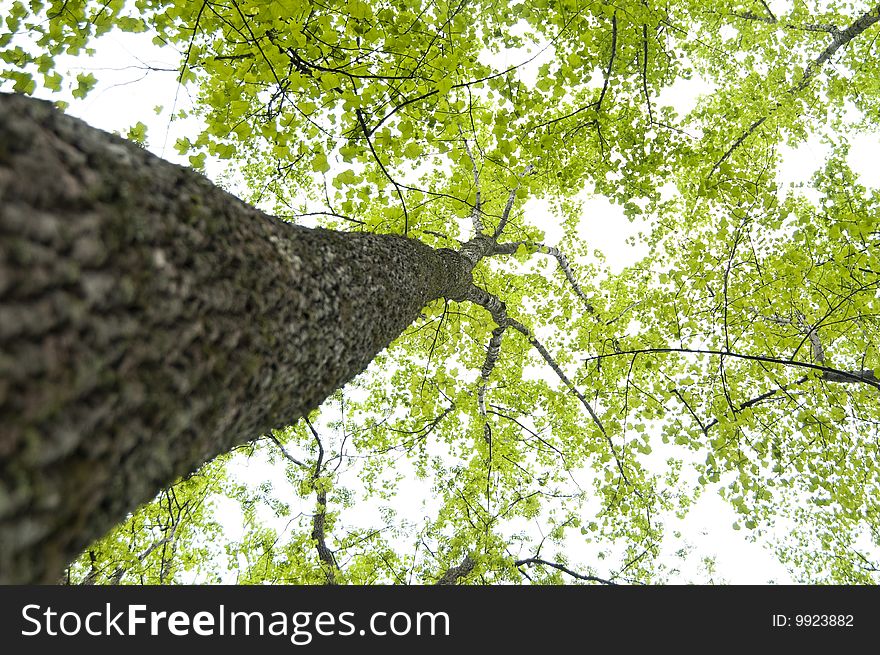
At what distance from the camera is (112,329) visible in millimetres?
861

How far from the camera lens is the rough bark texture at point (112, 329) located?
69 cm

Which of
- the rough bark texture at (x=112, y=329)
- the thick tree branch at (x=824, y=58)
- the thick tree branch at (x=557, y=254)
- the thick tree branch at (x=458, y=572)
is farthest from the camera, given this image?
the thick tree branch at (x=557, y=254)

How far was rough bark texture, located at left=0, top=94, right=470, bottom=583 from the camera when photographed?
692mm

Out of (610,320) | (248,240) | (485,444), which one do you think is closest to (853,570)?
(610,320)

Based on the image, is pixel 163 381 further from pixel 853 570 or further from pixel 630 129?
pixel 853 570

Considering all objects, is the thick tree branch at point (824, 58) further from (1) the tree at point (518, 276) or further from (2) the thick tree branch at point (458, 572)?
(2) the thick tree branch at point (458, 572)

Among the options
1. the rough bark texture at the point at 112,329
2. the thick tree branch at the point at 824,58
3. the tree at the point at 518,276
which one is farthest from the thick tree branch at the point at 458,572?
the thick tree branch at the point at 824,58

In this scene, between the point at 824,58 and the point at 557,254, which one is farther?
the point at 557,254

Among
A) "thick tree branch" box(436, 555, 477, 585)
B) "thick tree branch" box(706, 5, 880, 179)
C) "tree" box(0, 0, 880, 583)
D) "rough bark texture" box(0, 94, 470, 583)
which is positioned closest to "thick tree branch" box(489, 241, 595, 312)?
"tree" box(0, 0, 880, 583)

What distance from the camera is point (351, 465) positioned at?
22.7 feet

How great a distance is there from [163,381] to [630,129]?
5536 millimetres

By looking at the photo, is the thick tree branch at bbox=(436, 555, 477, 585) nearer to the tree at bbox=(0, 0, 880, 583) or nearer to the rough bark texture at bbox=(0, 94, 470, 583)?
the tree at bbox=(0, 0, 880, 583)

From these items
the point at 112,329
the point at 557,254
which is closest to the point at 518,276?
the point at 557,254

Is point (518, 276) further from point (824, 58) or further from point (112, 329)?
point (112, 329)
